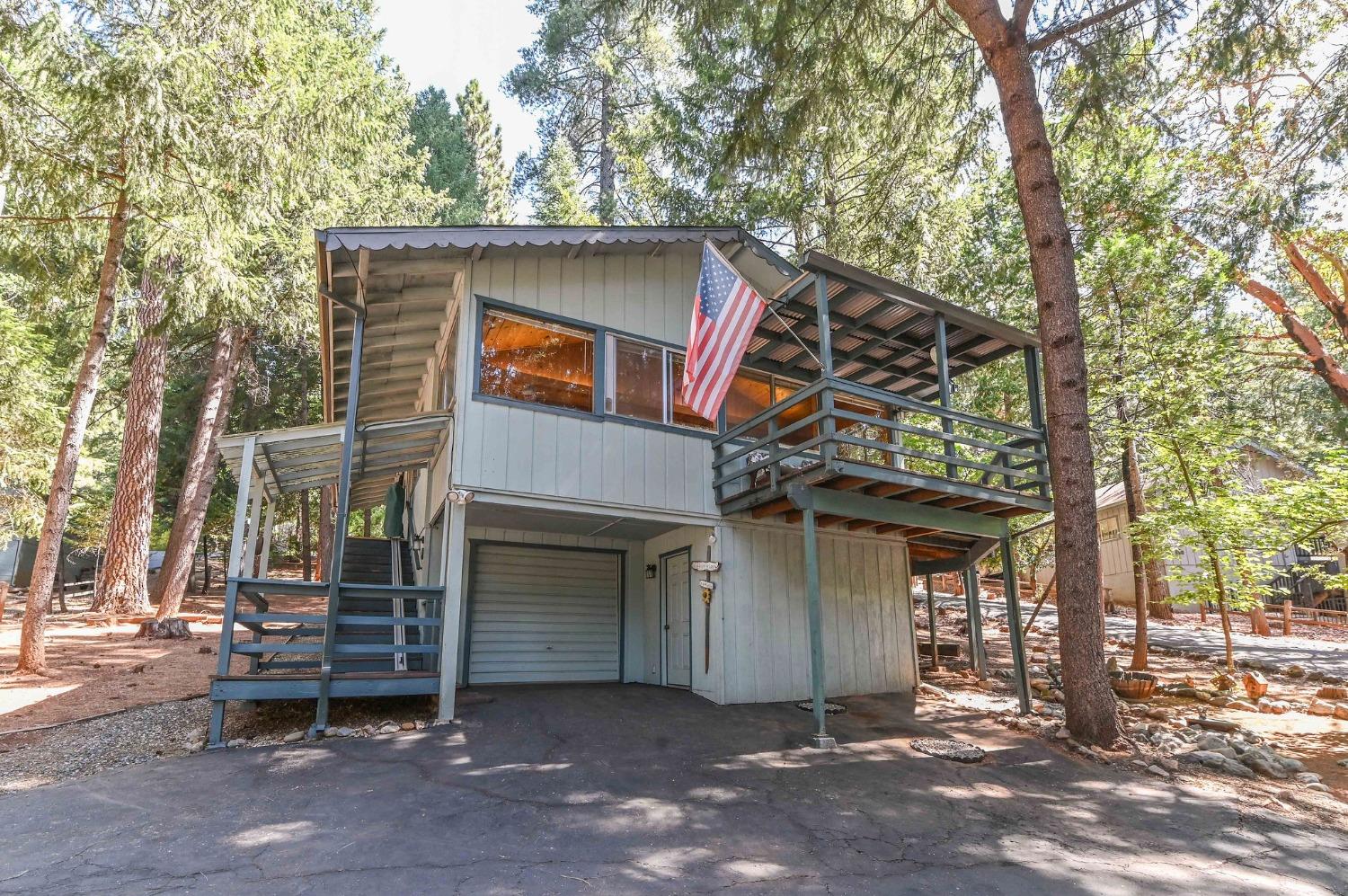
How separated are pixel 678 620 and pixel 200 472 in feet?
34.4

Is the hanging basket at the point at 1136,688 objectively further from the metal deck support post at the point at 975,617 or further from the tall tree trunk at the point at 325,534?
the tall tree trunk at the point at 325,534

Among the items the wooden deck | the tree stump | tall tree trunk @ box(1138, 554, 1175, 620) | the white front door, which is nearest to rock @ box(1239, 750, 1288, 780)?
the wooden deck

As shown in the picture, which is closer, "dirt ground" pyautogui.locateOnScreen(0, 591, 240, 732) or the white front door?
"dirt ground" pyautogui.locateOnScreen(0, 591, 240, 732)

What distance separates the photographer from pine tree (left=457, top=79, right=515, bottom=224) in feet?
78.5

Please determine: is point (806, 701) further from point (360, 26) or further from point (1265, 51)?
point (360, 26)

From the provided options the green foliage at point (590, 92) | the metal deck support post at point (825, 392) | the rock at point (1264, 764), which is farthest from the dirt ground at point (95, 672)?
the green foliage at point (590, 92)

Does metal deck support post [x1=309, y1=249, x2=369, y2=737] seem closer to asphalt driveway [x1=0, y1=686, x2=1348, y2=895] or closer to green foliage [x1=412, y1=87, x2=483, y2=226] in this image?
asphalt driveway [x1=0, y1=686, x2=1348, y2=895]

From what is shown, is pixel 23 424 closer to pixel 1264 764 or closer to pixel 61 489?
pixel 61 489

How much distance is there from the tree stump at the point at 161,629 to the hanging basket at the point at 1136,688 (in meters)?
14.2

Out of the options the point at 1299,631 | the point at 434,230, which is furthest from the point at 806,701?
the point at 1299,631

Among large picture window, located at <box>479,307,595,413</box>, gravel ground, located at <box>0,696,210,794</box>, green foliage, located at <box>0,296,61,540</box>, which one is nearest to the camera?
gravel ground, located at <box>0,696,210,794</box>

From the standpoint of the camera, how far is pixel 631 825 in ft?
13.3

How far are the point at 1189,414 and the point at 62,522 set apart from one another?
599 inches

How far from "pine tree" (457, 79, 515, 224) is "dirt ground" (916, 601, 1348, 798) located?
19.5m
